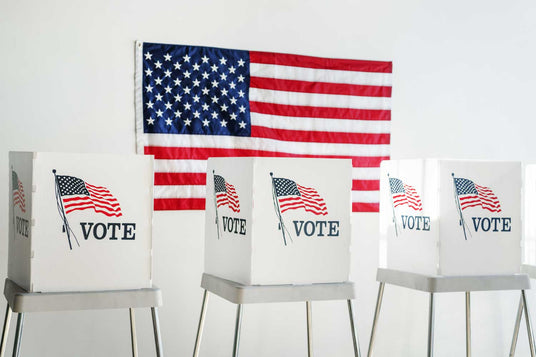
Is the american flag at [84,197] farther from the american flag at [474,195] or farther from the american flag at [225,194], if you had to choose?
the american flag at [474,195]

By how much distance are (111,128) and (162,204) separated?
38cm

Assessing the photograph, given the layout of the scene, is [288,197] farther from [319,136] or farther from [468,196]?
[319,136]

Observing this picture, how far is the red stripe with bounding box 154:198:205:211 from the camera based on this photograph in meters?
3.16

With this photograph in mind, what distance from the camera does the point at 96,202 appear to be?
2.23 metres

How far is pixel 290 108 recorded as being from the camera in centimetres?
340

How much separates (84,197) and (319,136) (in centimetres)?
147

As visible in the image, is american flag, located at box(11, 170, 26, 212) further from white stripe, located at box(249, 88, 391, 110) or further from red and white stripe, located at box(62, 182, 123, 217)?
white stripe, located at box(249, 88, 391, 110)

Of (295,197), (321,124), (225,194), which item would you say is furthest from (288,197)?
(321,124)

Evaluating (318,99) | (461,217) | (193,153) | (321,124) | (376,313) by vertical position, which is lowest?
(376,313)

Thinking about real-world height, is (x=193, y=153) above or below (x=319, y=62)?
below

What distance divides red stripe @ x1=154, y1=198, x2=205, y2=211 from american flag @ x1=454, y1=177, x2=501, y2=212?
110cm

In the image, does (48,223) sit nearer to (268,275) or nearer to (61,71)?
(268,275)

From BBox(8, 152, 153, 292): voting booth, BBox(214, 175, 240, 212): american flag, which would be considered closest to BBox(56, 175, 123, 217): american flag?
BBox(8, 152, 153, 292): voting booth

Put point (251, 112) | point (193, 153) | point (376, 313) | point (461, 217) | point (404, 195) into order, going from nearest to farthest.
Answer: point (461, 217)
point (404, 195)
point (376, 313)
point (193, 153)
point (251, 112)
